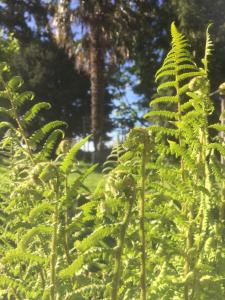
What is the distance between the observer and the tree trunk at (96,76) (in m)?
16.5

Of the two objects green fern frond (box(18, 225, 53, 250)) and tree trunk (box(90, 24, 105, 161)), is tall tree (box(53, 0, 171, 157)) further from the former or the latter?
green fern frond (box(18, 225, 53, 250))

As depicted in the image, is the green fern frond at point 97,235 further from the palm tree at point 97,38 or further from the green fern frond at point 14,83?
the palm tree at point 97,38

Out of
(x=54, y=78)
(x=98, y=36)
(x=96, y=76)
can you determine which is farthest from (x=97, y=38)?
(x=54, y=78)

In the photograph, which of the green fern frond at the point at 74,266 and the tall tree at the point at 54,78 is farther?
the tall tree at the point at 54,78

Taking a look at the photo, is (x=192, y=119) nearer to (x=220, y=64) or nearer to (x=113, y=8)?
(x=113, y=8)

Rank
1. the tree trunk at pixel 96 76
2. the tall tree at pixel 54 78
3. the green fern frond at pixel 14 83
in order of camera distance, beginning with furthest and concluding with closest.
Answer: the tall tree at pixel 54 78 < the tree trunk at pixel 96 76 < the green fern frond at pixel 14 83

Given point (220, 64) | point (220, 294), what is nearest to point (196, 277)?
point (220, 294)

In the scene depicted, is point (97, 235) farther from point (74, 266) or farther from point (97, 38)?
point (97, 38)

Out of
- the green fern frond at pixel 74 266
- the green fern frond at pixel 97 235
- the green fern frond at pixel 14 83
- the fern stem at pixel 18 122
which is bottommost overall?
the green fern frond at pixel 74 266

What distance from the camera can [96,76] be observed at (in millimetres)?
16406

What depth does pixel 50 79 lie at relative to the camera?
28.5 metres

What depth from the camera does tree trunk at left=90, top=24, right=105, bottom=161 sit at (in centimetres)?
1647

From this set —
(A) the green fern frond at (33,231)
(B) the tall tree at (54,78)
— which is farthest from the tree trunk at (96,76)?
(A) the green fern frond at (33,231)

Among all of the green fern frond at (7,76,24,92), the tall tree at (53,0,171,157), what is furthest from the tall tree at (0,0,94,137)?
the green fern frond at (7,76,24,92)
